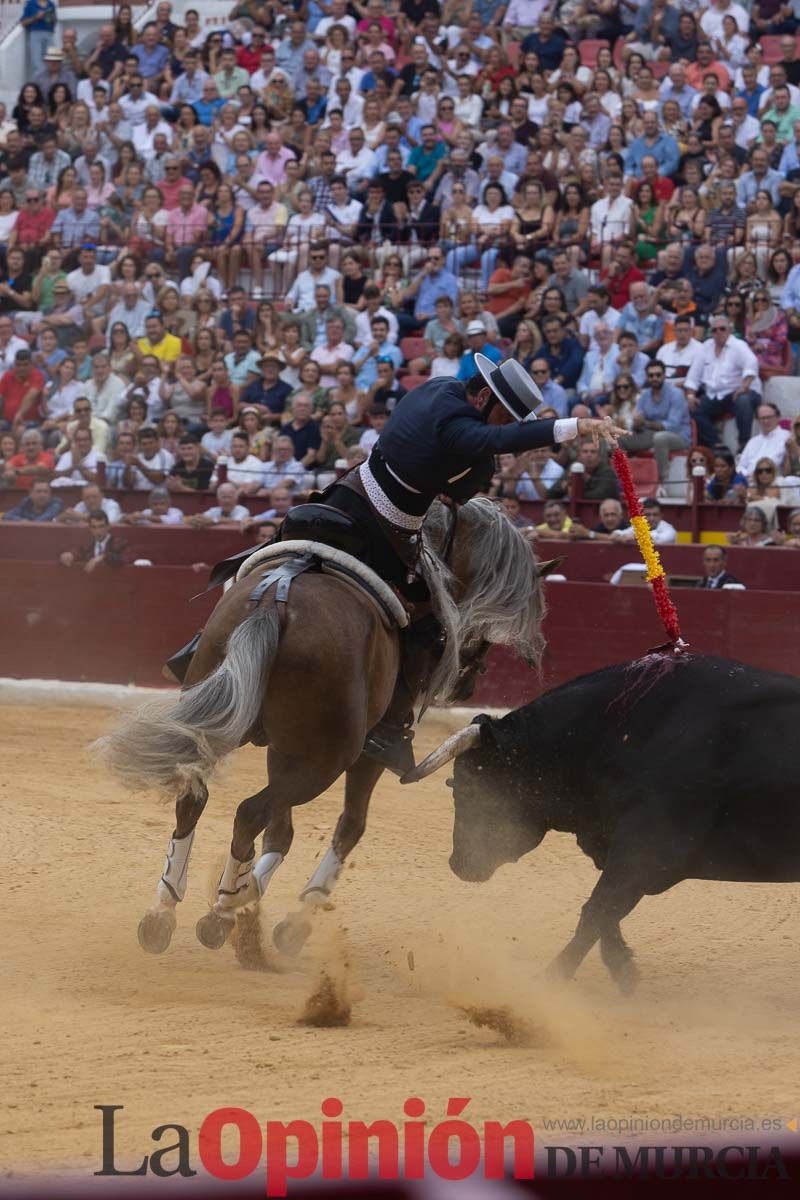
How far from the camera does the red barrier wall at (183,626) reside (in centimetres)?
1031

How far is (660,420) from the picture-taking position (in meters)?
11.8

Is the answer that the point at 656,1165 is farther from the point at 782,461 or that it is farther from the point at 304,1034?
the point at 782,461

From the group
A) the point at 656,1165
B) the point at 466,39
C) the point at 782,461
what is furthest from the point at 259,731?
the point at 466,39

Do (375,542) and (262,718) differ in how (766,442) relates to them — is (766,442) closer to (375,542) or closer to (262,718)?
(375,542)

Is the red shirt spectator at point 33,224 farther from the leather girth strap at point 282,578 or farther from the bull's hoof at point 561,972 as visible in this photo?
the bull's hoof at point 561,972

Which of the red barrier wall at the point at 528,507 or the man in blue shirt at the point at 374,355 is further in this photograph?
the man in blue shirt at the point at 374,355

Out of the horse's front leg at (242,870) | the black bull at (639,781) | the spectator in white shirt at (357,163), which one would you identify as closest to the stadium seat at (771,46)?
the spectator in white shirt at (357,163)

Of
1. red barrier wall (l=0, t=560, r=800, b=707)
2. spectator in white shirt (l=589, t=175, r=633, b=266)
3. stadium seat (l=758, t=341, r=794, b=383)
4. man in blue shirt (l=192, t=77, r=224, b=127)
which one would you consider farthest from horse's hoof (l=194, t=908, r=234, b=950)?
man in blue shirt (l=192, t=77, r=224, b=127)

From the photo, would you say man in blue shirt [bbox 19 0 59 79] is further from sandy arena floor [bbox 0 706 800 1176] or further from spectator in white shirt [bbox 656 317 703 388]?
sandy arena floor [bbox 0 706 800 1176]

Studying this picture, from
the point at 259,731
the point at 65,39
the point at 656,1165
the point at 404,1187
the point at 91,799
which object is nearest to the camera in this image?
the point at 404,1187

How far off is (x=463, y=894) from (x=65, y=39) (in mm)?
14510

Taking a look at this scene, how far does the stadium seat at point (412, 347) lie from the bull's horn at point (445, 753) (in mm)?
8140

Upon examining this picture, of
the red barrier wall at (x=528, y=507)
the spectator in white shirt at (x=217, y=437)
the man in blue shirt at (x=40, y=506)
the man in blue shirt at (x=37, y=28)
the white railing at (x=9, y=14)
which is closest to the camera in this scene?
the red barrier wall at (x=528, y=507)

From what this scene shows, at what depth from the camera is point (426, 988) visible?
540 cm
